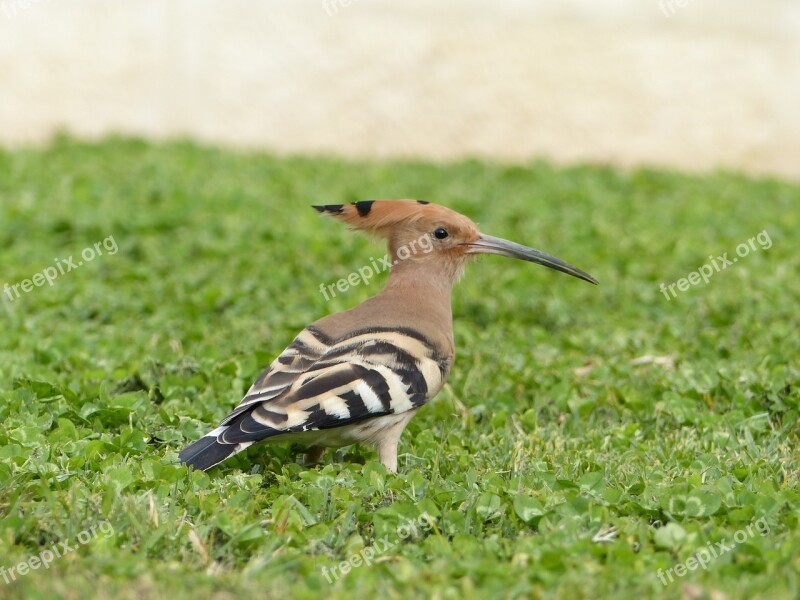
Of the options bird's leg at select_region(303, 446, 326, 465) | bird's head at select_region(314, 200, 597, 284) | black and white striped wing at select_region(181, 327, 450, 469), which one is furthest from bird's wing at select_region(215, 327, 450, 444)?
bird's head at select_region(314, 200, 597, 284)

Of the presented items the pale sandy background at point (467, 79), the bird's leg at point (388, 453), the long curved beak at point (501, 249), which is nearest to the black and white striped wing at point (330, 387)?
the bird's leg at point (388, 453)

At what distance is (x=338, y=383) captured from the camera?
11.3 ft

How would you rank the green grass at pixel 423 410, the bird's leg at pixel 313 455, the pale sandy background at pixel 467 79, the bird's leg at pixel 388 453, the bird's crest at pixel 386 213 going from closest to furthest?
the green grass at pixel 423 410
the bird's leg at pixel 388 453
the bird's leg at pixel 313 455
the bird's crest at pixel 386 213
the pale sandy background at pixel 467 79

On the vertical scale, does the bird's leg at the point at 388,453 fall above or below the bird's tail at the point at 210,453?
below

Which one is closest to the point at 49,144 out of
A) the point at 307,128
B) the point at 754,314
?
the point at 307,128

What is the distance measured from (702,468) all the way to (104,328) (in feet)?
9.49

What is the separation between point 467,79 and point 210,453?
7562mm

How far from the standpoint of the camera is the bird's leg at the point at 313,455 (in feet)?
12.1

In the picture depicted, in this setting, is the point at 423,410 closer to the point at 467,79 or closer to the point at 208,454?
the point at 208,454

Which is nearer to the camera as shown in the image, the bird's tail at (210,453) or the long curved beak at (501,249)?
the bird's tail at (210,453)

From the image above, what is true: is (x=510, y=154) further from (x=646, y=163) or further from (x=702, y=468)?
(x=702, y=468)

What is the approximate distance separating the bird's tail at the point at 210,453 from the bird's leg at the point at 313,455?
42 centimetres

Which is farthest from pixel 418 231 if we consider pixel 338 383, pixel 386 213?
pixel 338 383

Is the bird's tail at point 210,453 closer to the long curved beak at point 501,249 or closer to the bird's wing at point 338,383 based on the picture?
the bird's wing at point 338,383
